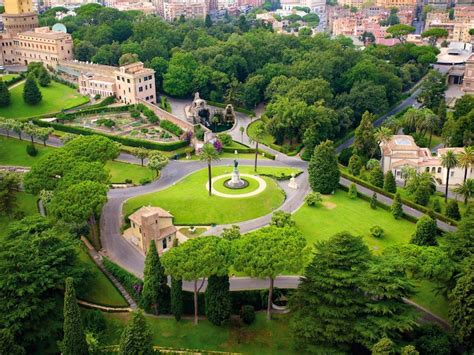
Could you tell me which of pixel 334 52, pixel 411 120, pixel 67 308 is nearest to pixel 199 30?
pixel 334 52

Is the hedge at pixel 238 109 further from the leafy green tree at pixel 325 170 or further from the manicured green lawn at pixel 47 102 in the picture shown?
the leafy green tree at pixel 325 170

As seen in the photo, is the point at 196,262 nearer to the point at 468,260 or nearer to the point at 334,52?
the point at 468,260

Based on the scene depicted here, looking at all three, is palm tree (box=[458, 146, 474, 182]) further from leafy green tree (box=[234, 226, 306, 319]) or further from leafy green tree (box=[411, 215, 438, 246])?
leafy green tree (box=[234, 226, 306, 319])

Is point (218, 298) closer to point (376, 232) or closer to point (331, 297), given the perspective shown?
point (331, 297)

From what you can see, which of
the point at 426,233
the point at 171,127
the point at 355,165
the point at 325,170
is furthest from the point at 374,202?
the point at 171,127

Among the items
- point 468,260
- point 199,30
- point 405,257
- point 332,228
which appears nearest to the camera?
point 468,260
